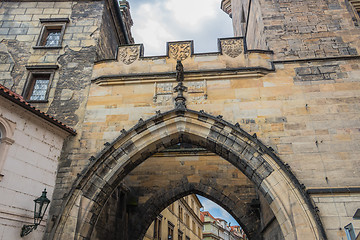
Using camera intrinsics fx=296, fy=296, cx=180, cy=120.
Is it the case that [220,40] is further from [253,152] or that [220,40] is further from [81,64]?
[81,64]

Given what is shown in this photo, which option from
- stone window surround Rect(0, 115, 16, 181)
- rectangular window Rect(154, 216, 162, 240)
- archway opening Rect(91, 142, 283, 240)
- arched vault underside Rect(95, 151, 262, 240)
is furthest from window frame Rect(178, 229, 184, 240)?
stone window surround Rect(0, 115, 16, 181)

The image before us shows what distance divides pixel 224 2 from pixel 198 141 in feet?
44.2

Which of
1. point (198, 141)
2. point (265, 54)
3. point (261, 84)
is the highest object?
point (265, 54)

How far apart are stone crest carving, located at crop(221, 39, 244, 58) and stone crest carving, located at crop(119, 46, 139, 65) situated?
2424 mm

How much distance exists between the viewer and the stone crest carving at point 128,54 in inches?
325

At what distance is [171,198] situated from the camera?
10.7 metres

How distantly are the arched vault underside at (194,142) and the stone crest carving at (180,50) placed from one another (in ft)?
5.82

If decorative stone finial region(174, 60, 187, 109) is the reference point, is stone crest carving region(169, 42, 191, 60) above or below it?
above

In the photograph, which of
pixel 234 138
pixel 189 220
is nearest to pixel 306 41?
pixel 234 138

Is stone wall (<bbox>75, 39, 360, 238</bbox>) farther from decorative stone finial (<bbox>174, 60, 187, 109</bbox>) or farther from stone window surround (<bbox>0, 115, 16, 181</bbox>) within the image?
stone window surround (<bbox>0, 115, 16, 181</bbox>)

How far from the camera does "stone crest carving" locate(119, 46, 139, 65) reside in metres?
8.26

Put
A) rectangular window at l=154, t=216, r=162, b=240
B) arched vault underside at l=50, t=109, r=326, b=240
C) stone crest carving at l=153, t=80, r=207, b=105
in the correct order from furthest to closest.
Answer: rectangular window at l=154, t=216, r=162, b=240
stone crest carving at l=153, t=80, r=207, b=105
arched vault underside at l=50, t=109, r=326, b=240

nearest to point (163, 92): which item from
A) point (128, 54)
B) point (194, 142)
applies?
point (194, 142)

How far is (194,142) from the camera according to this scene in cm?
744
